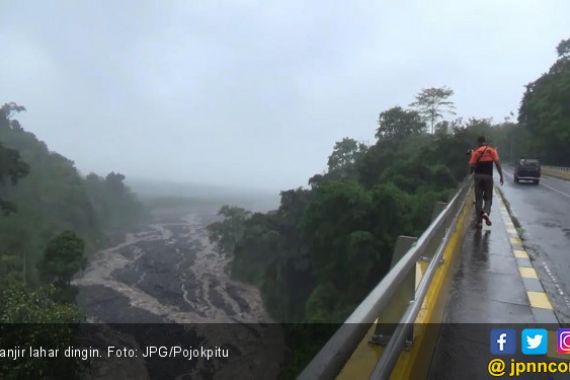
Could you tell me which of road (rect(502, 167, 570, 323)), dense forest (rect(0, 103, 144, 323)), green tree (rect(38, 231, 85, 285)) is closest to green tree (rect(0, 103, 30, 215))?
dense forest (rect(0, 103, 144, 323))

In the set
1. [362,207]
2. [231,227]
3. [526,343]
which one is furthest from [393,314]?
[231,227]

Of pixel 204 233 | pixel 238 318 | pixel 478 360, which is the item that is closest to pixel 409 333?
pixel 478 360

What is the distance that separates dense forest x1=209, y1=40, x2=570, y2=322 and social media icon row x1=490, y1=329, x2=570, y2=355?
21144 mm

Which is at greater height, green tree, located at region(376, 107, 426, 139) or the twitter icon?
green tree, located at region(376, 107, 426, 139)

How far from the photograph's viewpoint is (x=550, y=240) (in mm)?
8805

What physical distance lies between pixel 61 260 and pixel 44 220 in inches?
1083

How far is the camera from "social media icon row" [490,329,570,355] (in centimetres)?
315

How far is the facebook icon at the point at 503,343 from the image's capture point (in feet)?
10.4

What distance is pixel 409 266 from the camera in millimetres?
2588

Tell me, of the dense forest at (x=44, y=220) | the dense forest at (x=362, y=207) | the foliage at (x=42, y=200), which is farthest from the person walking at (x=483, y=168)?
the foliage at (x=42, y=200)

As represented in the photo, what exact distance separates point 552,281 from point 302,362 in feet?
50.5

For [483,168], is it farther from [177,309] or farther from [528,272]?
[177,309]

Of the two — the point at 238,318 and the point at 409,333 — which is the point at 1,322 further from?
the point at 238,318

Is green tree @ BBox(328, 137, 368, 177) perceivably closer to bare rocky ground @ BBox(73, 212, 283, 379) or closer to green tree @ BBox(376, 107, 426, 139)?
green tree @ BBox(376, 107, 426, 139)
